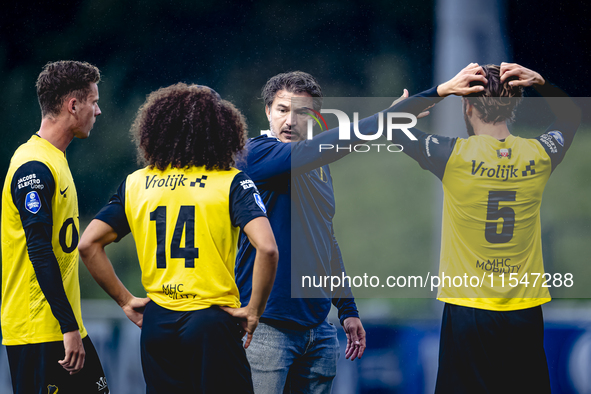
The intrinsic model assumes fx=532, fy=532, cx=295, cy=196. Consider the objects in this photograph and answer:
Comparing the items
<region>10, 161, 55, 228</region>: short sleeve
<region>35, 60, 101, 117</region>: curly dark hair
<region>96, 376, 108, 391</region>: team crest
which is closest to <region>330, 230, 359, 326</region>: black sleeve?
<region>96, 376, 108, 391</region>: team crest

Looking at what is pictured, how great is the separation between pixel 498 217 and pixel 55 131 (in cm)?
186

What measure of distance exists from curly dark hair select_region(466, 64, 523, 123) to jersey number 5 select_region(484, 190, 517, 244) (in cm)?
30

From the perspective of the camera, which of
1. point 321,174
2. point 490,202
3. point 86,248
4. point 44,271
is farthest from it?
point 321,174

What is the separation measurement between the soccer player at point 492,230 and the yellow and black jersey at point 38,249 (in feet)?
4.43

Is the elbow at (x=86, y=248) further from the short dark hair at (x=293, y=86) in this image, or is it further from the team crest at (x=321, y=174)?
the short dark hair at (x=293, y=86)

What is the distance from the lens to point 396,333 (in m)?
3.14

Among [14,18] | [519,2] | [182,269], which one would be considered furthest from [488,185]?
[14,18]

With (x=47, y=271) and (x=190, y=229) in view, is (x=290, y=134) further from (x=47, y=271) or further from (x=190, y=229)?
(x=47, y=271)

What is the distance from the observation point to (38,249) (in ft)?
6.38

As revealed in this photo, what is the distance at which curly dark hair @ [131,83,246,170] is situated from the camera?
1771 millimetres

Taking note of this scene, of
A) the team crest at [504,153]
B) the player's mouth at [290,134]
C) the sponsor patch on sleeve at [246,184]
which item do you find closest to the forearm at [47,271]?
the sponsor patch on sleeve at [246,184]

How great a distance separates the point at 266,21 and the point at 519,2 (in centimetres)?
196

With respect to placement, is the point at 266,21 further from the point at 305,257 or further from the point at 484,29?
the point at 305,257

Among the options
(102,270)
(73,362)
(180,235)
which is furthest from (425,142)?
(73,362)
